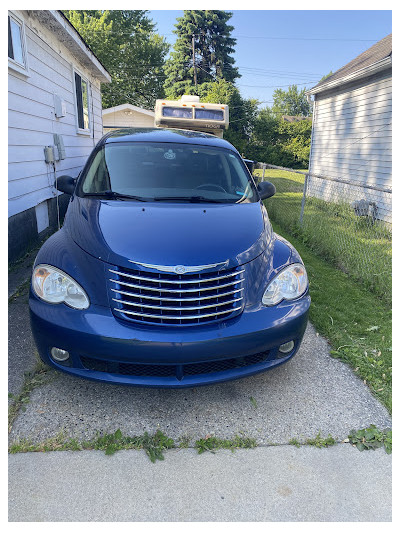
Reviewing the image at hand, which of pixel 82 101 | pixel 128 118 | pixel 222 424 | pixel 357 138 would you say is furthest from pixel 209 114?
pixel 128 118

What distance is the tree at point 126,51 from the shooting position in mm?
30047

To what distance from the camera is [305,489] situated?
1954 millimetres

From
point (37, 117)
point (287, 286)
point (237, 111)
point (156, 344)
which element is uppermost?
point (237, 111)

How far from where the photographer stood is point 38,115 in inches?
240

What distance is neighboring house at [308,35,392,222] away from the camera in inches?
352

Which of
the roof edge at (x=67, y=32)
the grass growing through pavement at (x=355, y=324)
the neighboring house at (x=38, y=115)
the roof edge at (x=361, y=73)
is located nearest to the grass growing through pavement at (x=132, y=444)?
the grass growing through pavement at (x=355, y=324)

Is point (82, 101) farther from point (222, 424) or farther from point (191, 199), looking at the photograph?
point (222, 424)

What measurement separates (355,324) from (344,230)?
2621mm

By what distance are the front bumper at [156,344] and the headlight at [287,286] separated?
0.08 metres

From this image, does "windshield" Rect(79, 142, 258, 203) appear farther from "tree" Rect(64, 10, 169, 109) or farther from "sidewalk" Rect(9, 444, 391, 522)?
"tree" Rect(64, 10, 169, 109)

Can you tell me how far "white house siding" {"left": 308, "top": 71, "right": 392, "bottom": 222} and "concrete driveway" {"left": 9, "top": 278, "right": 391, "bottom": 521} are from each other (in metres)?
4.75

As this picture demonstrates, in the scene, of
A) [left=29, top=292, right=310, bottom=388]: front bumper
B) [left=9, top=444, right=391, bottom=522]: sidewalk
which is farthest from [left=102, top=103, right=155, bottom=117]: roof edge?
[left=9, top=444, right=391, bottom=522]: sidewalk

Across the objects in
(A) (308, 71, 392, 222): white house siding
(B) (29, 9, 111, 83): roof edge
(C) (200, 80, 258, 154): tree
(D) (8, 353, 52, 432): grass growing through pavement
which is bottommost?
(D) (8, 353, 52, 432): grass growing through pavement

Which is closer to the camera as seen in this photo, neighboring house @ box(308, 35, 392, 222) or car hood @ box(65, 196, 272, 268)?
car hood @ box(65, 196, 272, 268)
